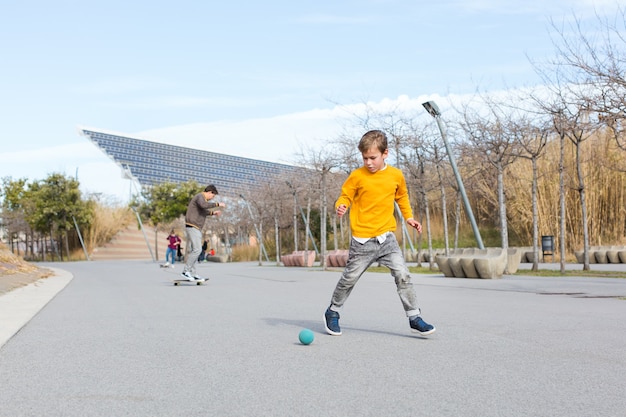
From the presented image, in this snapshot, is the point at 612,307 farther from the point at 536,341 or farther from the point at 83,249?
the point at 83,249

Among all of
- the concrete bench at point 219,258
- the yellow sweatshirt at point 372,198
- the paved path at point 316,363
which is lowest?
the concrete bench at point 219,258

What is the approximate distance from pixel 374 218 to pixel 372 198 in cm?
18

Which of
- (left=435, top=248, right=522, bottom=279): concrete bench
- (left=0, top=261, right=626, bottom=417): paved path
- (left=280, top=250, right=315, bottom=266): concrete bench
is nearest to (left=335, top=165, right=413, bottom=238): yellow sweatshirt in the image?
(left=0, top=261, right=626, bottom=417): paved path

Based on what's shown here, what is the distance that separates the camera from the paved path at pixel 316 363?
4.02 meters

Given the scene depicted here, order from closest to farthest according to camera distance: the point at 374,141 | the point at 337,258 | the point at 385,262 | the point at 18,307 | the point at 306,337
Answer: the point at 306,337
the point at 374,141
the point at 385,262
the point at 18,307
the point at 337,258

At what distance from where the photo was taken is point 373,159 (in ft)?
22.3

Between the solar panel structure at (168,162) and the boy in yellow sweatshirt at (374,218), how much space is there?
67537 mm

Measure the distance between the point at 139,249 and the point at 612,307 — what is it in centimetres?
6848

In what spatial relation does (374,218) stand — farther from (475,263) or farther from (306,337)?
(475,263)

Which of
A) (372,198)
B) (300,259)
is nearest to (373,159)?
(372,198)

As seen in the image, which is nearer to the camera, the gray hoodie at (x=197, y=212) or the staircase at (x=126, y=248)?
the gray hoodie at (x=197, y=212)

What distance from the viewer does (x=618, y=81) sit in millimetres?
14477

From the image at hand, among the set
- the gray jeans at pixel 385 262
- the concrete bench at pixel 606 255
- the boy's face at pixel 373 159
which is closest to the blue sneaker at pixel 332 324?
the gray jeans at pixel 385 262

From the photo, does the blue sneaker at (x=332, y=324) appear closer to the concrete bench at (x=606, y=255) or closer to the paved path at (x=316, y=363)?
the paved path at (x=316, y=363)
